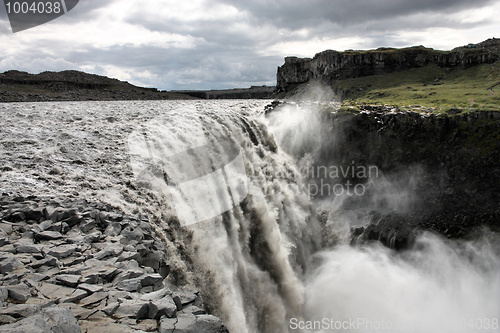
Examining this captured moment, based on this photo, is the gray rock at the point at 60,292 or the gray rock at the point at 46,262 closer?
the gray rock at the point at 60,292

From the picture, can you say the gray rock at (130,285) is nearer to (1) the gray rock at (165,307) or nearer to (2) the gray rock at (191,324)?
(1) the gray rock at (165,307)

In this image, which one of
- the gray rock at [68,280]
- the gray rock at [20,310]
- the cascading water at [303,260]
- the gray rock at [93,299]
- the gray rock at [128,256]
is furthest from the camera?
the cascading water at [303,260]

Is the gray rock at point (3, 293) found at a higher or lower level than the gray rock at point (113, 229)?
higher

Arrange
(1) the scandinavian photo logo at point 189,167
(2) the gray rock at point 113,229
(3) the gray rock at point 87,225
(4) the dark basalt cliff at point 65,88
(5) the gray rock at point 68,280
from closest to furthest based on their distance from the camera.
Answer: (5) the gray rock at point 68,280, (3) the gray rock at point 87,225, (2) the gray rock at point 113,229, (1) the scandinavian photo logo at point 189,167, (4) the dark basalt cliff at point 65,88

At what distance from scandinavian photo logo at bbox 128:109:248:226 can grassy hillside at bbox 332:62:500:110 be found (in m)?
22.7

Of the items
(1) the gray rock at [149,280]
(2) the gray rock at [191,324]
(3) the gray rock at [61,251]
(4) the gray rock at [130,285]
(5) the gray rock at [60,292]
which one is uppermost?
(3) the gray rock at [61,251]

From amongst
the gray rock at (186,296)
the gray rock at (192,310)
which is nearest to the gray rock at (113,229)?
the gray rock at (186,296)

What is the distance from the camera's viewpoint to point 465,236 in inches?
1051

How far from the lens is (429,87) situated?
54.8 metres

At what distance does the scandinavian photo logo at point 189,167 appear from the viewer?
59.3 feet

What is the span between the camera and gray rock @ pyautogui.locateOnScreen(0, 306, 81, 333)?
6812 mm

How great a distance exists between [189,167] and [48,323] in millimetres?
14114
